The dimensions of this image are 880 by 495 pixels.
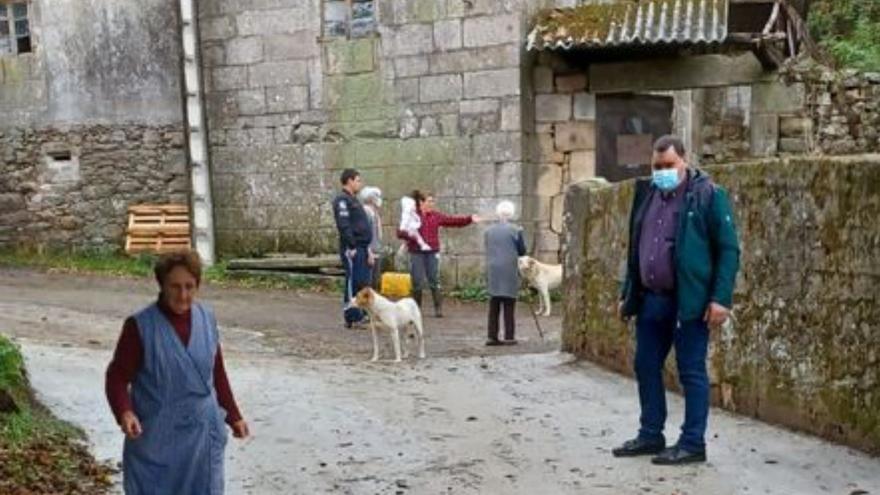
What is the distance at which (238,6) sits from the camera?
1542cm

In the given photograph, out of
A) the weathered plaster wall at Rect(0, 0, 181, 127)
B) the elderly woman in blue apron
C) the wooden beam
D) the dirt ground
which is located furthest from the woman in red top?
the elderly woman in blue apron

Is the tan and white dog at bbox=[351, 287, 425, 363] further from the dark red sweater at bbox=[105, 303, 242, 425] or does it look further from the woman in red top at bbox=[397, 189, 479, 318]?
the dark red sweater at bbox=[105, 303, 242, 425]

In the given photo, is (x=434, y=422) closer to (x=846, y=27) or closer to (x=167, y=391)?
(x=167, y=391)

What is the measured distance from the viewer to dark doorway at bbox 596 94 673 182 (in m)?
14.3

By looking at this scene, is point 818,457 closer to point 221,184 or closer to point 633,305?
point 633,305

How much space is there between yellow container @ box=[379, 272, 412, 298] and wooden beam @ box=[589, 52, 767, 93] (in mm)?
3546

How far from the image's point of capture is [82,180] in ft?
54.3

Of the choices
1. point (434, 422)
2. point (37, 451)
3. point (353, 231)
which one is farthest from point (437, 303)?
point (37, 451)

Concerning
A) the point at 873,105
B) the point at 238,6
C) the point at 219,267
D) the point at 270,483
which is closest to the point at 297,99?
the point at 238,6

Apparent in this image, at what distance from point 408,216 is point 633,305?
24.0ft

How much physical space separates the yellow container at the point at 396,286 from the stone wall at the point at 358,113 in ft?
5.52

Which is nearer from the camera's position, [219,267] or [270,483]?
[270,483]

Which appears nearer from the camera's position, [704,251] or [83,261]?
[704,251]

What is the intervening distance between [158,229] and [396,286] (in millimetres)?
5047
